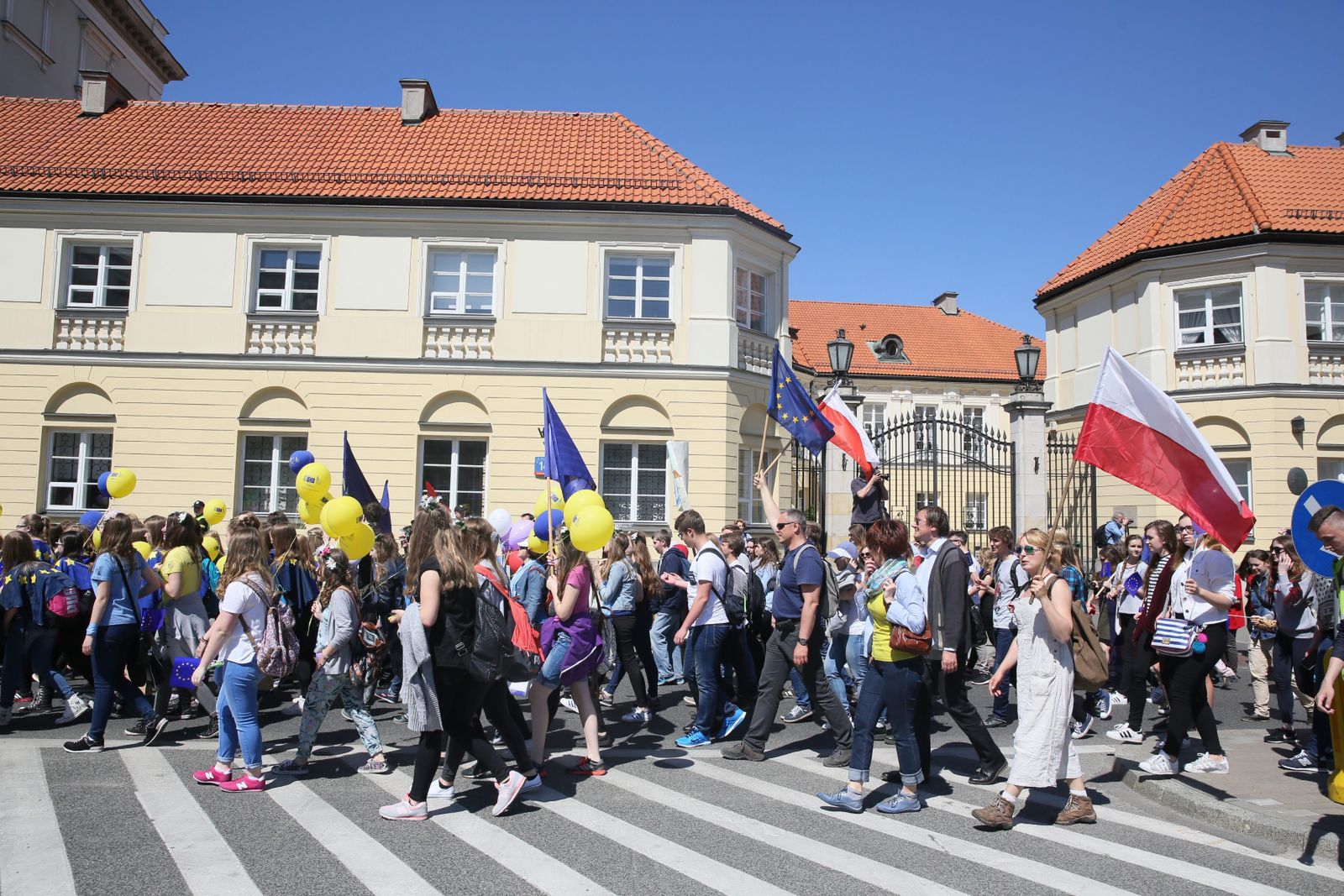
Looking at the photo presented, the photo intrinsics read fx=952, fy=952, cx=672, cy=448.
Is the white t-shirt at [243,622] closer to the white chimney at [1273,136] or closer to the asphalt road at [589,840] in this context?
the asphalt road at [589,840]

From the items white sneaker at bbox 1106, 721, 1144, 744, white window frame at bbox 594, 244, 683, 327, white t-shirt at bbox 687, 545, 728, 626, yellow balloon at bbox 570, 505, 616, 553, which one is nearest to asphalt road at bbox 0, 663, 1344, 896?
white sneaker at bbox 1106, 721, 1144, 744

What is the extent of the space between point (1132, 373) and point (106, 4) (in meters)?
34.4

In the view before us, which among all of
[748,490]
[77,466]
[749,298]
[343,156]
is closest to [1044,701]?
[748,490]

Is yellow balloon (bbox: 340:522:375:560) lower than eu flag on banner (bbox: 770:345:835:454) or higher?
lower

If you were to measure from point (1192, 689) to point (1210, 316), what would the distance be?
57.3 ft

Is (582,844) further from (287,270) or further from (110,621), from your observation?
(287,270)

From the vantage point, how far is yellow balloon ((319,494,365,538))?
783 centimetres

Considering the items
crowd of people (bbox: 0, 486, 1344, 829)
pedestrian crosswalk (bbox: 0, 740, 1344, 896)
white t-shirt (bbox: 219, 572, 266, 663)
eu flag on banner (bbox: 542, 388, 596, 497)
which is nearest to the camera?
pedestrian crosswalk (bbox: 0, 740, 1344, 896)

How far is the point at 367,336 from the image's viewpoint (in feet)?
63.4

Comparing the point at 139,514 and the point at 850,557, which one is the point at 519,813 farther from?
the point at 139,514

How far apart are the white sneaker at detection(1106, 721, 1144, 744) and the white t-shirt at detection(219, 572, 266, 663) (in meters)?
7.40

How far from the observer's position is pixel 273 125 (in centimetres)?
2219

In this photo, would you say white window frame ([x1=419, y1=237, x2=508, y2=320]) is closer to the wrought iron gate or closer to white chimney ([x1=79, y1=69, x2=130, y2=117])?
white chimney ([x1=79, y1=69, x2=130, y2=117])

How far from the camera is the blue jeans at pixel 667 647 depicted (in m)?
10.7
